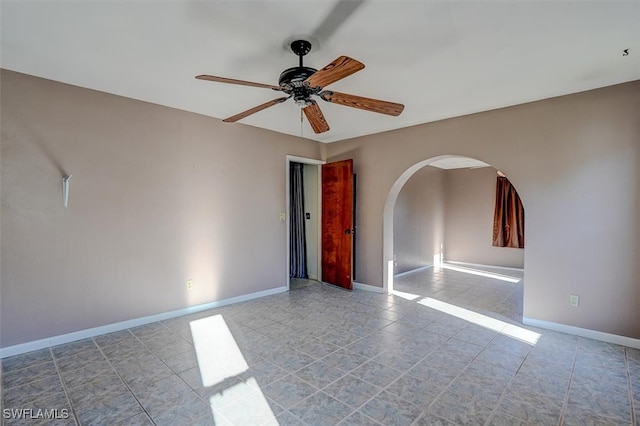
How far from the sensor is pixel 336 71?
179 cm

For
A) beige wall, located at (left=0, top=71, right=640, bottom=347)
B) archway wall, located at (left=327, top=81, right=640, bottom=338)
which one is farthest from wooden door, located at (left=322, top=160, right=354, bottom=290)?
archway wall, located at (left=327, top=81, right=640, bottom=338)

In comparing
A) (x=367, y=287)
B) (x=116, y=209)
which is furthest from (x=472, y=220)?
(x=116, y=209)

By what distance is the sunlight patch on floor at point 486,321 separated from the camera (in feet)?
10.1

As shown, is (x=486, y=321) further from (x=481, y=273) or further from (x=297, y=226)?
(x=297, y=226)

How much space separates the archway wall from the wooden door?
5.78 feet

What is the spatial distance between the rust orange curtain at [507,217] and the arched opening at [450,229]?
138 millimetres

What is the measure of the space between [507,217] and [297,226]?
4.48 meters

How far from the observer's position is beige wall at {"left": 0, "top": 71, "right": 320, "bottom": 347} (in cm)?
271

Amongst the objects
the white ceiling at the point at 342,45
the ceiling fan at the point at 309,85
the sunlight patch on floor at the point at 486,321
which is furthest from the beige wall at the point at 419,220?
the ceiling fan at the point at 309,85

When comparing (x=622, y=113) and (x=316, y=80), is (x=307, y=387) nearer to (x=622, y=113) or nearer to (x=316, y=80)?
(x=316, y=80)

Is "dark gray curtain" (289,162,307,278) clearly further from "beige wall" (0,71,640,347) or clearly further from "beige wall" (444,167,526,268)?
"beige wall" (444,167,526,268)

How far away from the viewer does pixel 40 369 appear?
2.45 m

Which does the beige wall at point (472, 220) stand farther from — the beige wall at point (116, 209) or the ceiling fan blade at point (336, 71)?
the ceiling fan blade at point (336, 71)

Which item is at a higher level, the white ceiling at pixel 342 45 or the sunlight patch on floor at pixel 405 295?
the white ceiling at pixel 342 45
